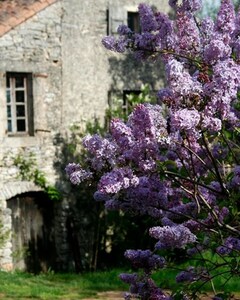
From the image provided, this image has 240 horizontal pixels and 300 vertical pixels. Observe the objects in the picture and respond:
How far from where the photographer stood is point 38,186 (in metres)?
14.1

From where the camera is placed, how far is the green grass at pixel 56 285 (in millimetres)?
10367

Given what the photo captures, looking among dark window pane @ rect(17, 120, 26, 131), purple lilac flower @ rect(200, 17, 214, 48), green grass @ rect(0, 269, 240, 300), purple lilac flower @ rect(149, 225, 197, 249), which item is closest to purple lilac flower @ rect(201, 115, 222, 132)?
purple lilac flower @ rect(149, 225, 197, 249)

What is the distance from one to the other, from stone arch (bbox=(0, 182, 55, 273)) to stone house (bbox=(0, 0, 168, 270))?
21 mm

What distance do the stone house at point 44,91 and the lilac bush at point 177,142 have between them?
27.3 feet

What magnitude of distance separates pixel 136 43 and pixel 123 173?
5.15 feet

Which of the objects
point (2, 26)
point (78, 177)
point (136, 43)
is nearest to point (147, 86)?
point (2, 26)

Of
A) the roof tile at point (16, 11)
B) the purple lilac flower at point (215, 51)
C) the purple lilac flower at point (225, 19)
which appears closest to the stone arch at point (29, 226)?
the roof tile at point (16, 11)

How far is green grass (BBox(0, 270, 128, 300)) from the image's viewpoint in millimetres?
10367

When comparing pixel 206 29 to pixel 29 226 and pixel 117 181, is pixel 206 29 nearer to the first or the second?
pixel 117 181

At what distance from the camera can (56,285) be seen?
11.8m

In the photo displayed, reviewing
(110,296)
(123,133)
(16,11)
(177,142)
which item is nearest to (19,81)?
(16,11)

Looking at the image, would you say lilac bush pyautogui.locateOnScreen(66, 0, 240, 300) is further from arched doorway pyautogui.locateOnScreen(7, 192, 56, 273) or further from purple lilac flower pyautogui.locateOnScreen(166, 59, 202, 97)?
arched doorway pyautogui.locateOnScreen(7, 192, 56, 273)

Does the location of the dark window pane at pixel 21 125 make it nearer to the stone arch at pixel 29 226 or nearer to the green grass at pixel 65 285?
the stone arch at pixel 29 226

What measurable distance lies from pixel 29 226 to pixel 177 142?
10.5m
